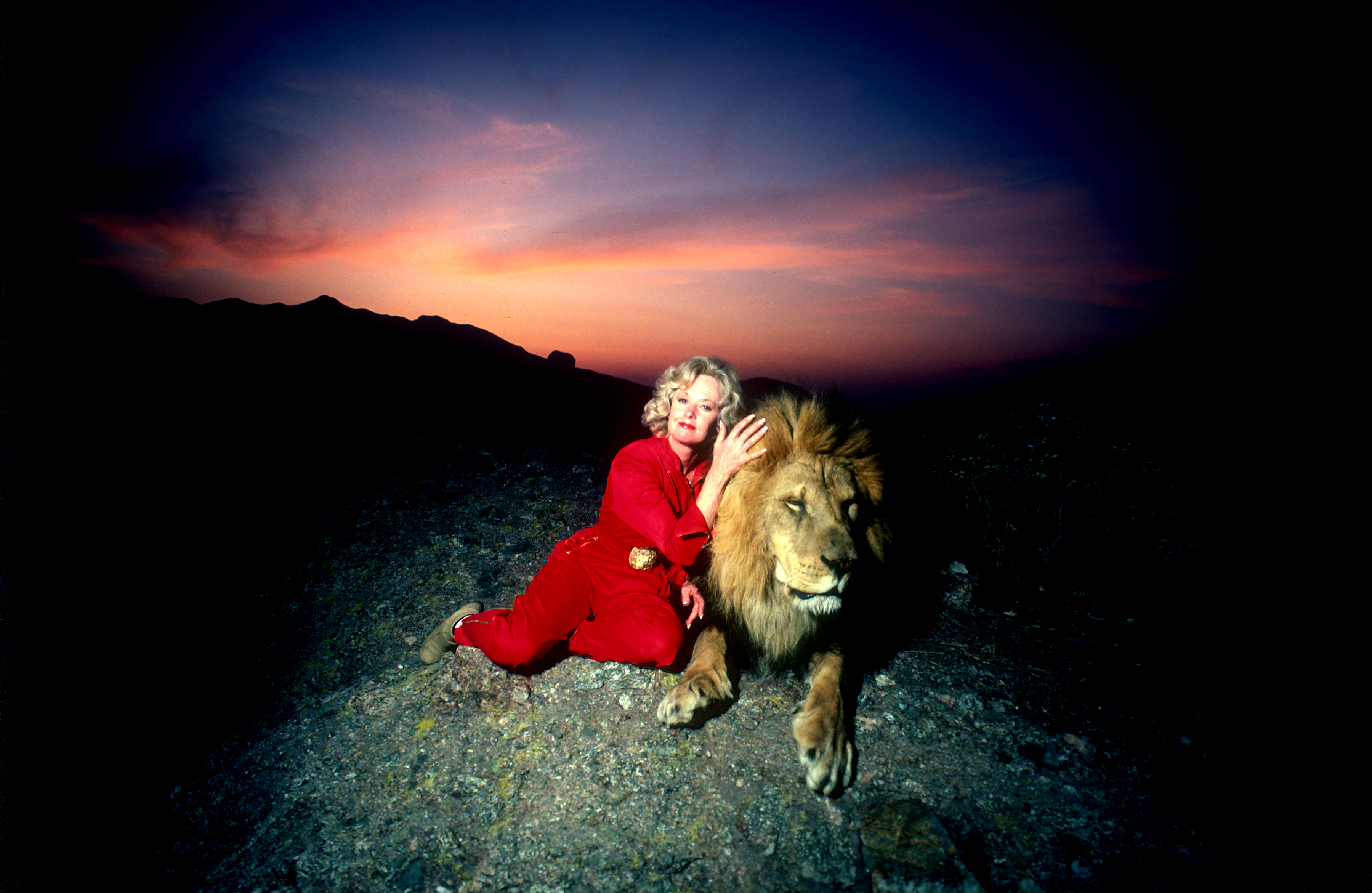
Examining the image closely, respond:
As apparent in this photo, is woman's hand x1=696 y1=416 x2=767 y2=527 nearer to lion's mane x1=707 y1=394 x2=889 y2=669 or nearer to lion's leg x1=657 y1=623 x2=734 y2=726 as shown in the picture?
lion's mane x1=707 y1=394 x2=889 y2=669

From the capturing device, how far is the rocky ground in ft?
5.86

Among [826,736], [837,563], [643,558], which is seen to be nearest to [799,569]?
[837,563]

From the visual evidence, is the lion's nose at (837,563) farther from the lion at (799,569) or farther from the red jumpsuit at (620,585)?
the red jumpsuit at (620,585)

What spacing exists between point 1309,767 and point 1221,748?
0.28 m

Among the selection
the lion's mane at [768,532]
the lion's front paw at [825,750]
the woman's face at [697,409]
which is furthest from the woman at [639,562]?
the lion's front paw at [825,750]

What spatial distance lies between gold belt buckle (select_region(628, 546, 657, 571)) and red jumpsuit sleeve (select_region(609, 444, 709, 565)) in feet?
0.20

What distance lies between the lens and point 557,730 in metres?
2.34

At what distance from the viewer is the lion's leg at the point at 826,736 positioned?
2.02 metres

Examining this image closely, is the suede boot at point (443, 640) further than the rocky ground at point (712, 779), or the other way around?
the suede boot at point (443, 640)

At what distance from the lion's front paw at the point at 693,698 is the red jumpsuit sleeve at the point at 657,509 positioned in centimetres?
51

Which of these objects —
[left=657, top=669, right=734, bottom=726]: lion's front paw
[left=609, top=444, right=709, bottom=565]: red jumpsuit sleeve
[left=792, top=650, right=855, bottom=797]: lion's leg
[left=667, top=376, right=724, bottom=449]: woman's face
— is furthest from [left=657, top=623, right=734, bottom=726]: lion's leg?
[left=667, top=376, right=724, bottom=449]: woman's face

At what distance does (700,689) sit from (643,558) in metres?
0.67

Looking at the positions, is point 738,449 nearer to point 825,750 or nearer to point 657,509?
point 657,509

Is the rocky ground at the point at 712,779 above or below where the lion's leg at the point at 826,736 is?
below
